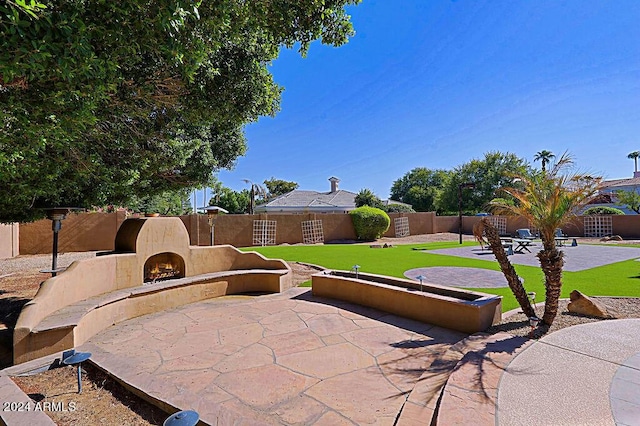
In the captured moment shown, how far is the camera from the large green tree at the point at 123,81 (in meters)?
2.64

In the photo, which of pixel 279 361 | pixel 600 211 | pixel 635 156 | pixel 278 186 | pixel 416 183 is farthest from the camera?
pixel 635 156

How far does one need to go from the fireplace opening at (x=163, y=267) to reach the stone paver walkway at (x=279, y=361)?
1801mm

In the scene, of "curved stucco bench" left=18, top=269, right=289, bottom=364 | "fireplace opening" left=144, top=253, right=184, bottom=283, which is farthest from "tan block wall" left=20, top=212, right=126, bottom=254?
"curved stucco bench" left=18, top=269, right=289, bottom=364

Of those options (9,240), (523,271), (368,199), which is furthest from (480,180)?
(9,240)

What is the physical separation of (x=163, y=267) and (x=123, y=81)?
250 inches

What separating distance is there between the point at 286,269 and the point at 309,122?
18.0 m

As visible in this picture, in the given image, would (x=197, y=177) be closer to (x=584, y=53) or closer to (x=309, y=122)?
(x=584, y=53)

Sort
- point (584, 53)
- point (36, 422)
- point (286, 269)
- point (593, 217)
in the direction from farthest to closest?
1. point (593, 217)
2. point (584, 53)
3. point (286, 269)
4. point (36, 422)

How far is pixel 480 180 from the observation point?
36906 millimetres

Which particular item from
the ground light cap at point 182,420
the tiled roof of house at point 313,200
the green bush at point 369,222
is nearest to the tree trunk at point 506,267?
the ground light cap at point 182,420

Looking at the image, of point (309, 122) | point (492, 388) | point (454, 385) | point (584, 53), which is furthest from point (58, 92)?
point (309, 122)

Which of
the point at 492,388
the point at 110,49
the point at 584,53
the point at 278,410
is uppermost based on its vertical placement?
the point at 584,53

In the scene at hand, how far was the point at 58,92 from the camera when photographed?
9.92ft

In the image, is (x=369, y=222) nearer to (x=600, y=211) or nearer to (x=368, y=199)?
(x=368, y=199)
